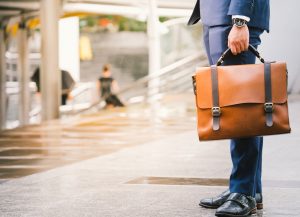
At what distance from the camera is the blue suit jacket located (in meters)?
4.37

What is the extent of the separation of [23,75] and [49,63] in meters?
5.72

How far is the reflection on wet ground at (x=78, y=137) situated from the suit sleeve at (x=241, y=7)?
285 cm

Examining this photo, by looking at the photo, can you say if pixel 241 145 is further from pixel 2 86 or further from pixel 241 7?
pixel 2 86

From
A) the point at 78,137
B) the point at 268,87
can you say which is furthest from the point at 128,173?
the point at 78,137

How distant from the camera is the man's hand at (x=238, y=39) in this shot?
4301mm

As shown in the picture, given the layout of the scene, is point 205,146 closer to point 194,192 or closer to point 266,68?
point 194,192

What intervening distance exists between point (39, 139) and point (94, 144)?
4.05 ft

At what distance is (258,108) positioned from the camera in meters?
4.32

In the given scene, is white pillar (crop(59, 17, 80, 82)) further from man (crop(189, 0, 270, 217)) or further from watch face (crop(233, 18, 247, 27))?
watch face (crop(233, 18, 247, 27))

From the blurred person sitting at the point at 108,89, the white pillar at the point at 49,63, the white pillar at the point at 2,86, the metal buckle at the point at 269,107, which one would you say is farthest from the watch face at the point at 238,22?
the white pillar at the point at 2,86

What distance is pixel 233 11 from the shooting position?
436 centimetres

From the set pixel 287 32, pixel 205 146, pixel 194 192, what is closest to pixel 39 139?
pixel 205 146

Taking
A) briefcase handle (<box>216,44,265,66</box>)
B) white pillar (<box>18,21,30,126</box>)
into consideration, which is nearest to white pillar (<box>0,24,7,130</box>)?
white pillar (<box>18,21,30,126</box>)

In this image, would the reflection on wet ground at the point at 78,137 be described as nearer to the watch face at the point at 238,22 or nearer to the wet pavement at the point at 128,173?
the wet pavement at the point at 128,173
